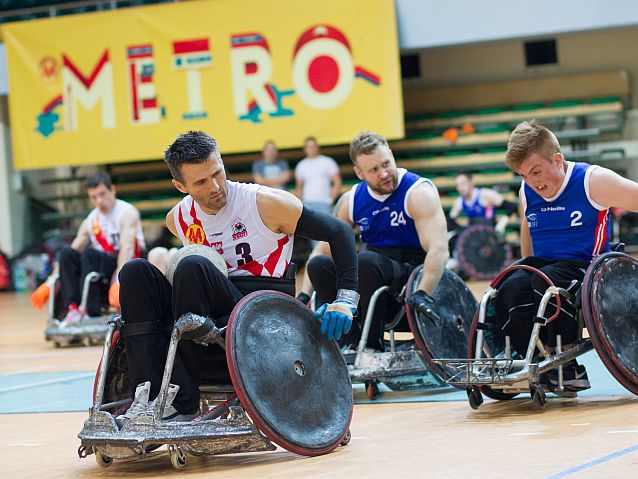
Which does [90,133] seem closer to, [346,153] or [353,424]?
[346,153]

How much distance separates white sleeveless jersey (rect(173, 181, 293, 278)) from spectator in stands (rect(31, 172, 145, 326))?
172 inches

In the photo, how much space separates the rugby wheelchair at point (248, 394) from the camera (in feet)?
10.9

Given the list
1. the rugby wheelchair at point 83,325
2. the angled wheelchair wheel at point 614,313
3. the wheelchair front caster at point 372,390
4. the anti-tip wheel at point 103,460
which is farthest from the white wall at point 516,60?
the anti-tip wheel at point 103,460

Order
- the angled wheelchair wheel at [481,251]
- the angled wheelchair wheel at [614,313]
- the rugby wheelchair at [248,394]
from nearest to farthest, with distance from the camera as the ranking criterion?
1. the rugby wheelchair at [248,394]
2. the angled wheelchair wheel at [614,313]
3. the angled wheelchair wheel at [481,251]

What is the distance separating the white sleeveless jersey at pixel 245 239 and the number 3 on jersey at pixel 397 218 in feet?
5.06

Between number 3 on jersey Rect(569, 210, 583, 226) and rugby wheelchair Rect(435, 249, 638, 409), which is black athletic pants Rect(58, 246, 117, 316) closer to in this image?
rugby wheelchair Rect(435, 249, 638, 409)

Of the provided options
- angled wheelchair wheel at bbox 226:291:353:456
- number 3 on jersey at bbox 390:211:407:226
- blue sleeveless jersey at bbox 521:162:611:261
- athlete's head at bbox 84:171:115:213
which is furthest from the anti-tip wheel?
athlete's head at bbox 84:171:115:213

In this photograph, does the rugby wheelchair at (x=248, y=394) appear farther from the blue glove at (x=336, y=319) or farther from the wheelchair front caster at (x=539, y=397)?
the wheelchair front caster at (x=539, y=397)

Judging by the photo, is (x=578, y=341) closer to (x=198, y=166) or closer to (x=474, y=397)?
(x=474, y=397)

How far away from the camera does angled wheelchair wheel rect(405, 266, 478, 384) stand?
4.82 m

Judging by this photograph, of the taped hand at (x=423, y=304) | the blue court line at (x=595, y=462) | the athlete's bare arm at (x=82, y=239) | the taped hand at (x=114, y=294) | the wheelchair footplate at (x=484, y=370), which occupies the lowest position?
the blue court line at (x=595, y=462)

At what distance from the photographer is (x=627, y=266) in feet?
14.1

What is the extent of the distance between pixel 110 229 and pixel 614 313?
4.97 meters

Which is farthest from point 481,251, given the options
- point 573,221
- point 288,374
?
point 288,374
